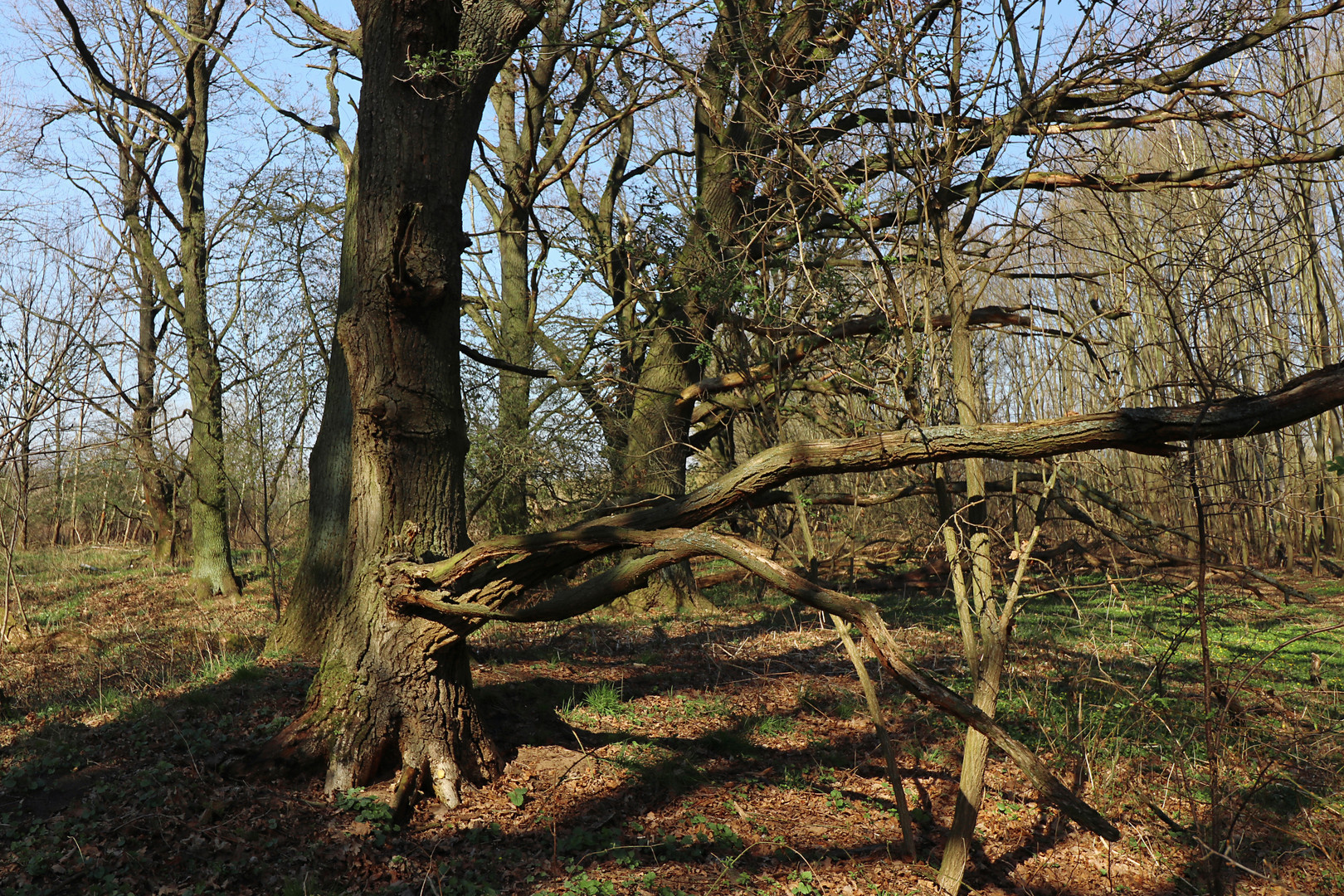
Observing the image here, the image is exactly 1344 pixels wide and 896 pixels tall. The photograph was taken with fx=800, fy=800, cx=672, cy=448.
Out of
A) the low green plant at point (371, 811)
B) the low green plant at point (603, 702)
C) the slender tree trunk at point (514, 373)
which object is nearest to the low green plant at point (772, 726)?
the low green plant at point (603, 702)

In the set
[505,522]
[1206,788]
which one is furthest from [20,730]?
[1206,788]

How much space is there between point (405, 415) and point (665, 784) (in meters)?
2.81

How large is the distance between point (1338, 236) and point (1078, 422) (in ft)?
49.7

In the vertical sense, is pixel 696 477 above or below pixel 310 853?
above

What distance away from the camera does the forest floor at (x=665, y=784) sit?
394 centimetres

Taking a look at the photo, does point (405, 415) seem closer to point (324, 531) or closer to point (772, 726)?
point (324, 531)

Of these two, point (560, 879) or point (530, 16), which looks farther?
point (530, 16)

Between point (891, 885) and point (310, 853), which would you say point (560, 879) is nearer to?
point (310, 853)

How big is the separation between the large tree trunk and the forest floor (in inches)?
13.7

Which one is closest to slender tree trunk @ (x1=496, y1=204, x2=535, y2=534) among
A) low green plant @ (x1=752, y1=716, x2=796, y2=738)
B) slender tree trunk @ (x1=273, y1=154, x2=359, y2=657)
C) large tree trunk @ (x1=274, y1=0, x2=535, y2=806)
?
slender tree trunk @ (x1=273, y1=154, x2=359, y2=657)

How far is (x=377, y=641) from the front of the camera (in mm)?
4668

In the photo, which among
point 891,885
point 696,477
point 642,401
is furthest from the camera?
point 696,477

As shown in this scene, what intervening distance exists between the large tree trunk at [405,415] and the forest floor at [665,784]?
348 millimetres

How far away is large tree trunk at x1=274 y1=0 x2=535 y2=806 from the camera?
465 centimetres
